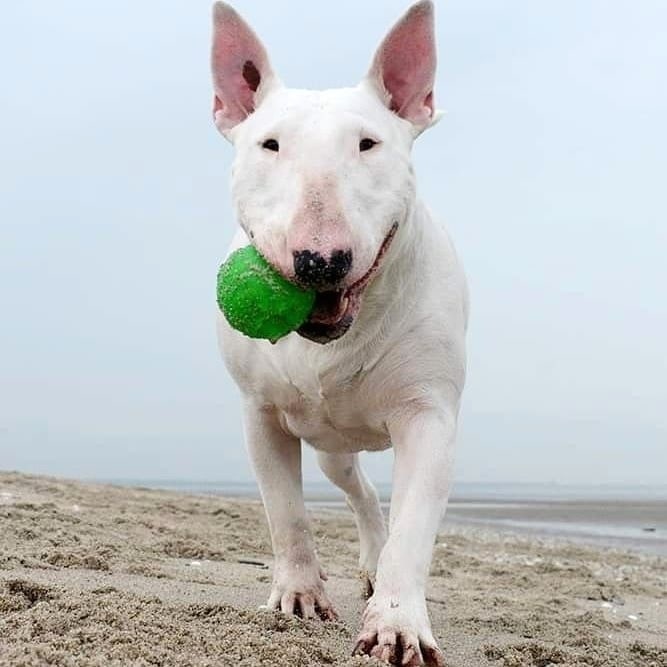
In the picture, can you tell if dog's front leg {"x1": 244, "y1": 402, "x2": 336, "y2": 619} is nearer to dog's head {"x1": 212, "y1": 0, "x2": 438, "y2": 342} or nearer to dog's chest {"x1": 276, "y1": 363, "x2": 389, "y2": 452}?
dog's chest {"x1": 276, "y1": 363, "x2": 389, "y2": 452}

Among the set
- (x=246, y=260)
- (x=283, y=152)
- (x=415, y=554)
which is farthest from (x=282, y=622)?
(x=283, y=152)

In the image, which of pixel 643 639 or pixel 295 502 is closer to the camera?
pixel 295 502

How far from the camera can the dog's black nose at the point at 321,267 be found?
2.96 m

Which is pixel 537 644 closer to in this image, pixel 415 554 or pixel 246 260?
pixel 415 554

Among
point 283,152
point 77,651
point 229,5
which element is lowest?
A: point 77,651

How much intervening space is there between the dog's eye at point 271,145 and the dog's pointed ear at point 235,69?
1.77ft

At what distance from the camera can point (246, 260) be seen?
3354 mm

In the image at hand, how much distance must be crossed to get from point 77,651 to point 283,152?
1.51 m

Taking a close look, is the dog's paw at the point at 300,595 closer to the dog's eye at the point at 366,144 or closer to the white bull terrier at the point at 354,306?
the white bull terrier at the point at 354,306

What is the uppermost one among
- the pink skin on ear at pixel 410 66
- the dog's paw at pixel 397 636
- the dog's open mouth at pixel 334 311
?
the pink skin on ear at pixel 410 66

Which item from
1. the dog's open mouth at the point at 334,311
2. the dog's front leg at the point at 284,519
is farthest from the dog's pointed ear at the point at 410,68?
the dog's front leg at the point at 284,519

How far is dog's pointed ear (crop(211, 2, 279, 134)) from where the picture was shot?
A: 3.98m

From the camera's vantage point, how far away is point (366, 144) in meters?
3.42

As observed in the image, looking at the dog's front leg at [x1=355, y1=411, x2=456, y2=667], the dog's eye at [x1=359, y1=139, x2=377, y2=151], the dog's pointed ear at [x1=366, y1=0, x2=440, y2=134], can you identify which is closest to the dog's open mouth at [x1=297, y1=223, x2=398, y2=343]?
the dog's eye at [x1=359, y1=139, x2=377, y2=151]
